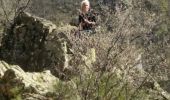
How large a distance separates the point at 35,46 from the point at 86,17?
52.7 inches

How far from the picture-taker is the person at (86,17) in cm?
1165

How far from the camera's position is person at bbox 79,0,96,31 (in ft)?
38.2

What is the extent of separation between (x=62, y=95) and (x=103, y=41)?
110cm

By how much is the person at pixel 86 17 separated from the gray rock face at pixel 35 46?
0.53 metres

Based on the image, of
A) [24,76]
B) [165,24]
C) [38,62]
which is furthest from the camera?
[165,24]

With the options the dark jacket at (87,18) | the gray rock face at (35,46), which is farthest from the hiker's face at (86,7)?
the gray rock face at (35,46)

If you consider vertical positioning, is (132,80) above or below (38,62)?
above

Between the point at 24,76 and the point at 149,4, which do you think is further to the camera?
the point at 149,4

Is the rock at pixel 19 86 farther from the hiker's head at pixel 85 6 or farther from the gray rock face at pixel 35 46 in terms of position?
the hiker's head at pixel 85 6

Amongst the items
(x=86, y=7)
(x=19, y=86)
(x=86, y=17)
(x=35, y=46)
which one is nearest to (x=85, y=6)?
(x=86, y=7)

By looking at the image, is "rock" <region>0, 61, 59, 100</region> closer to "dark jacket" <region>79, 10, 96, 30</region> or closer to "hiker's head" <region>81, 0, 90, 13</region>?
"dark jacket" <region>79, 10, 96, 30</region>

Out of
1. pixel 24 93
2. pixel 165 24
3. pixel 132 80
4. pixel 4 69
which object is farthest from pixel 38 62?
pixel 165 24

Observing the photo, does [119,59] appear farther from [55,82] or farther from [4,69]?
[4,69]

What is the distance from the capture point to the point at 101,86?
891 centimetres
